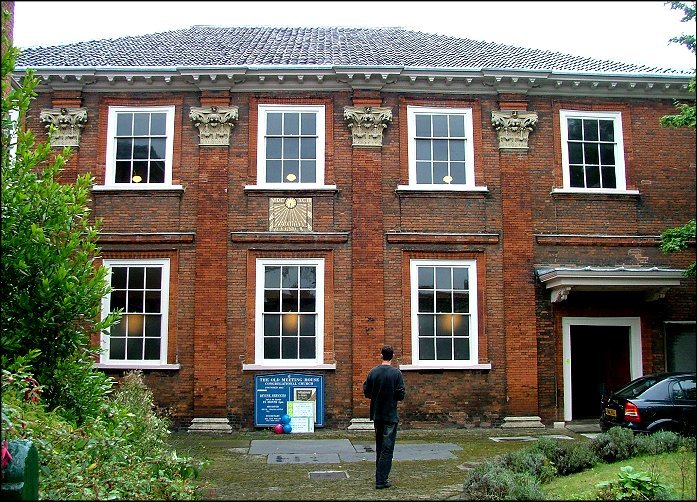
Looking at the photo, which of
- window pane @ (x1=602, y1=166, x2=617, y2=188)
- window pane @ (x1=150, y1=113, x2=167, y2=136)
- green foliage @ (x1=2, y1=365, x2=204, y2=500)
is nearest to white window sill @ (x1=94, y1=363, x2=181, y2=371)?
window pane @ (x1=150, y1=113, x2=167, y2=136)

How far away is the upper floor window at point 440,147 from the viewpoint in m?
16.5

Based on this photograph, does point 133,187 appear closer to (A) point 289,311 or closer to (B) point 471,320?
(A) point 289,311

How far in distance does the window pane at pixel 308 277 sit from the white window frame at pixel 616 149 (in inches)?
235

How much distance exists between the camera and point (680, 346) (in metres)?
16.4

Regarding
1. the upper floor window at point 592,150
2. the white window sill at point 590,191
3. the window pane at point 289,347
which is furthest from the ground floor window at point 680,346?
the window pane at point 289,347

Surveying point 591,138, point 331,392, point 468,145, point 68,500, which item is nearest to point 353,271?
point 331,392

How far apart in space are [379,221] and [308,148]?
2337 millimetres

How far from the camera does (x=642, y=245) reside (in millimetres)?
16484

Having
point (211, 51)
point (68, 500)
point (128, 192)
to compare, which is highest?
point (211, 51)

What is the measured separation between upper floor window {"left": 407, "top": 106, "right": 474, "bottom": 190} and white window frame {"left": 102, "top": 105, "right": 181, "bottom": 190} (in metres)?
5.40

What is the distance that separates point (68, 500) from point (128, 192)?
9771 millimetres

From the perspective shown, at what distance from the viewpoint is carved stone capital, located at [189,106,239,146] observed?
53.3 ft

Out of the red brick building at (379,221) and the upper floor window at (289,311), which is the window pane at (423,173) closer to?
the red brick building at (379,221)

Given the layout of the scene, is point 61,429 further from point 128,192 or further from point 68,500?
point 128,192
